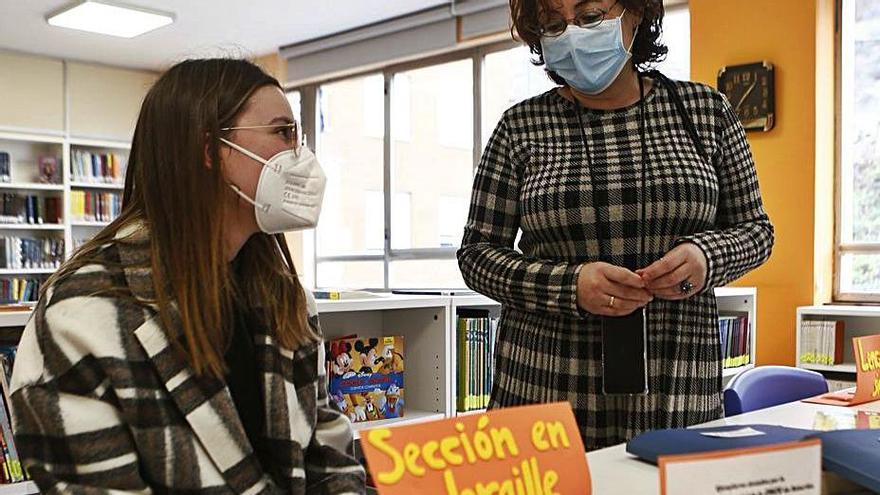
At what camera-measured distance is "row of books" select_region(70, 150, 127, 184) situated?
756 centimetres

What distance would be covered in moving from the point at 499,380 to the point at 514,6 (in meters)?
0.63

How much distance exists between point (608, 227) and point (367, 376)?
4.70ft

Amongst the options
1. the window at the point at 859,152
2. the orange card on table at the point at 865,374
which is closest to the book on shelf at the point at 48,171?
the window at the point at 859,152

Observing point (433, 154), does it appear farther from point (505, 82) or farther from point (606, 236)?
point (606, 236)

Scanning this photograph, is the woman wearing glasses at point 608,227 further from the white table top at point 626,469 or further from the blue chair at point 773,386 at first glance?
the blue chair at point 773,386

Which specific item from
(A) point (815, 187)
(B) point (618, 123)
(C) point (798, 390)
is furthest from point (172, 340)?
(A) point (815, 187)

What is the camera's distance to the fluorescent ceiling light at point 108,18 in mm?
5773

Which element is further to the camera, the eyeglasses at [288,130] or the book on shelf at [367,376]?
the book on shelf at [367,376]

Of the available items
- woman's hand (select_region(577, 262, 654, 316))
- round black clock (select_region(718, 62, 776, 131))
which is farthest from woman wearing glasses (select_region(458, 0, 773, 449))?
round black clock (select_region(718, 62, 776, 131))

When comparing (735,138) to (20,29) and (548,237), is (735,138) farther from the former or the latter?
(20,29)

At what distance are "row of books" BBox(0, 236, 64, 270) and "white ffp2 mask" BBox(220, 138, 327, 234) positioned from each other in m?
6.24

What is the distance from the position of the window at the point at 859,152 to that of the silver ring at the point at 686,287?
3.83 metres

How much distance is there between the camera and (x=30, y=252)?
7.20 meters

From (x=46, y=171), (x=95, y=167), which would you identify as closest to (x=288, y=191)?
(x=46, y=171)
